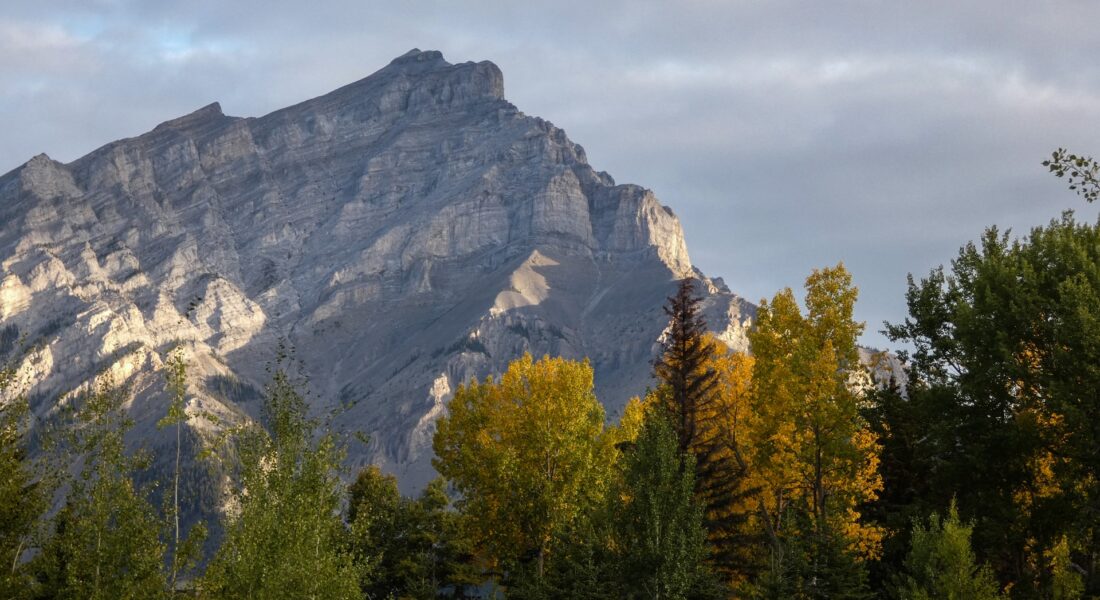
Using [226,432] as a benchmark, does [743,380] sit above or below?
above

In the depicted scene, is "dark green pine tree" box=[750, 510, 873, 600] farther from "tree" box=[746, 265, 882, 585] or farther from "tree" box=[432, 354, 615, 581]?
"tree" box=[432, 354, 615, 581]

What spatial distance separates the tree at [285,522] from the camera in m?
39.6

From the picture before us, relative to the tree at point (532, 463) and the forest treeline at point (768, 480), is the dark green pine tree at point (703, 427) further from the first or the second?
the tree at point (532, 463)

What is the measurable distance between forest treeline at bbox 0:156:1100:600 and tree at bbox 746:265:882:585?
0.10 metres

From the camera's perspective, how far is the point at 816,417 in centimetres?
4681

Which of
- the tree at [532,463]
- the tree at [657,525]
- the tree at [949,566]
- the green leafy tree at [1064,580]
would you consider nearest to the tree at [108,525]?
the tree at [532,463]

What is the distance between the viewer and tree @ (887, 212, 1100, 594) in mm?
43344

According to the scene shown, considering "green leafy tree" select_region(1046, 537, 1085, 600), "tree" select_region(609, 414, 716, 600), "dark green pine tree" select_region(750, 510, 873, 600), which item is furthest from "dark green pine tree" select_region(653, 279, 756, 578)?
"green leafy tree" select_region(1046, 537, 1085, 600)

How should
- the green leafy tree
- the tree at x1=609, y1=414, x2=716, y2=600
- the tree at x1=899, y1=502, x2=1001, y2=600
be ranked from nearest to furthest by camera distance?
the tree at x1=609, y1=414, x2=716, y2=600, the tree at x1=899, y1=502, x2=1001, y2=600, the green leafy tree

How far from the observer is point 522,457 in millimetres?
61531

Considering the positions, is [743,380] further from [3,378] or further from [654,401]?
[3,378]

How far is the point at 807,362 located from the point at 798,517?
6.97 m

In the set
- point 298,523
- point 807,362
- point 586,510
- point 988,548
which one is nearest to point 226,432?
point 298,523

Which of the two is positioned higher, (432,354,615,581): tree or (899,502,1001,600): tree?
(432,354,615,581): tree
